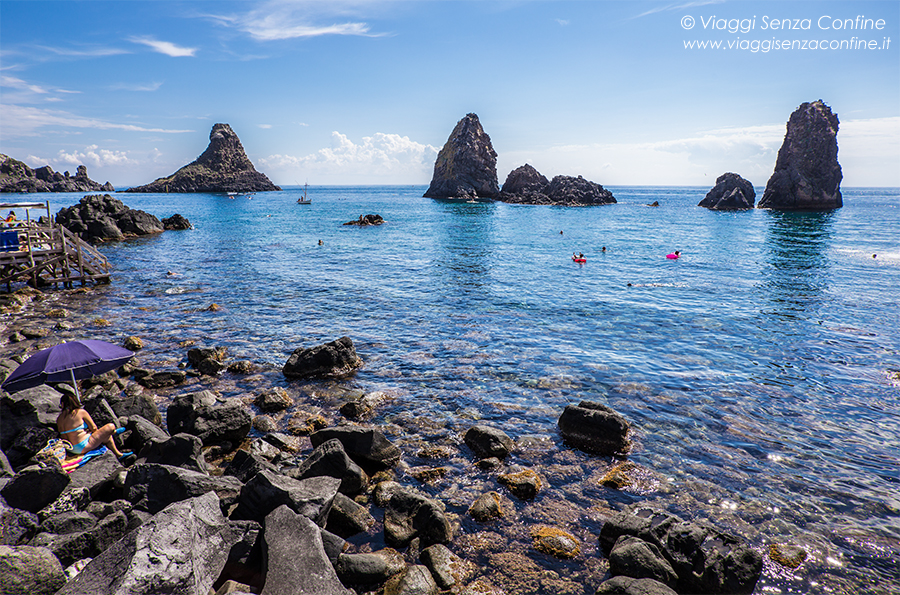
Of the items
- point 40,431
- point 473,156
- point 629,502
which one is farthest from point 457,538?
point 473,156

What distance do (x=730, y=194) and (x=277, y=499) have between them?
159 m

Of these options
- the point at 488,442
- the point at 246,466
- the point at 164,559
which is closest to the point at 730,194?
the point at 488,442

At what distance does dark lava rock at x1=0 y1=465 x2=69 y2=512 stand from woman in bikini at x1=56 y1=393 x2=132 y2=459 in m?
2.77

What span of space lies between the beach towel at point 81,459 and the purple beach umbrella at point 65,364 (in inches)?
72.8

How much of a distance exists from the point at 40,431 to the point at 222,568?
25.1 feet

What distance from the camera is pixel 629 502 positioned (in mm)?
10969

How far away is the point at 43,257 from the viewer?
3194 cm

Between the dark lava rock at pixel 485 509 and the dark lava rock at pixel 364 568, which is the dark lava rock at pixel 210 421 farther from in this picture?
the dark lava rock at pixel 485 509

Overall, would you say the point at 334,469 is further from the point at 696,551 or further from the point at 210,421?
the point at 696,551

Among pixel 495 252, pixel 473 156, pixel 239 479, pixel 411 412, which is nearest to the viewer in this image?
pixel 239 479

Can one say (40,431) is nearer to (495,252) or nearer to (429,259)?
(429,259)

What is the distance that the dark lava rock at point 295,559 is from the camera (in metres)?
6.97

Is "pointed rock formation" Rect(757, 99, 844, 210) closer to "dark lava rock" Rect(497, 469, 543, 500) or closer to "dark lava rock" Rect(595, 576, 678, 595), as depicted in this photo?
"dark lava rock" Rect(497, 469, 543, 500)

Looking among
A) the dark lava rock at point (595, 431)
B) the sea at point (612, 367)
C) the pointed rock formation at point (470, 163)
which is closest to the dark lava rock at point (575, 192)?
the pointed rock formation at point (470, 163)
